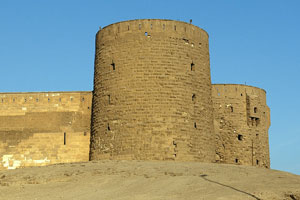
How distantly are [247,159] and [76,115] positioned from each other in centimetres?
892

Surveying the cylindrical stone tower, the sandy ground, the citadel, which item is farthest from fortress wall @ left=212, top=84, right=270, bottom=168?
the sandy ground

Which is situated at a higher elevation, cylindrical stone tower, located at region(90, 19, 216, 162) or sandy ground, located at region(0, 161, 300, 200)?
cylindrical stone tower, located at region(90, 19, 216, 162)

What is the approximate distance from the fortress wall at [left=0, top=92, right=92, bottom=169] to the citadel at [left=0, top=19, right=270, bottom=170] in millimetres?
45

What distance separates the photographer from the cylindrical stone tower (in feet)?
75.5

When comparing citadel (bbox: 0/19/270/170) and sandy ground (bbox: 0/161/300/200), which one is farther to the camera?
citadel (bbox: 0/19/270/170)

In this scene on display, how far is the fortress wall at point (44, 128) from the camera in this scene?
2598 cm

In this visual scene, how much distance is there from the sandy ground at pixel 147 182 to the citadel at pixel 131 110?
1.57 metres

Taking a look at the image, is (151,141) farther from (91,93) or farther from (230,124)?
(230,124)

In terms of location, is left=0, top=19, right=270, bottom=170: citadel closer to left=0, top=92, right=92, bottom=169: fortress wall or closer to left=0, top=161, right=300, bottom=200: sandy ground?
left=0, top=92, right=92, bottom=169: fortress wall

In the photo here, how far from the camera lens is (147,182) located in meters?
18.4

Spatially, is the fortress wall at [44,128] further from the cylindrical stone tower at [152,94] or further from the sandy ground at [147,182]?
the sandy ground at [147,182]

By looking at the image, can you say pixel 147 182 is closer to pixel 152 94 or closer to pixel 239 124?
pixel 152 94

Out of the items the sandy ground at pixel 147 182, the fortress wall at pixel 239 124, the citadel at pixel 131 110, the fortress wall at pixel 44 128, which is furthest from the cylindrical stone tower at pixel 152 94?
the fortress wall at pixel 239 124

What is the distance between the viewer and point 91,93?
26.5 metres
